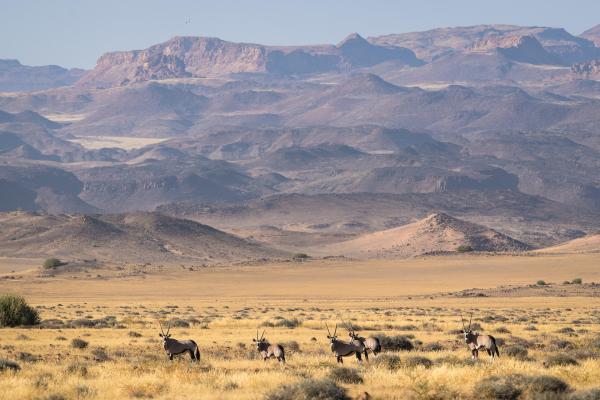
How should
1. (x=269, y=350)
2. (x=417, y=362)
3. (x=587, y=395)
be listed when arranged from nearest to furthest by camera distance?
(x=587, y=395), (x=417, y=362), (x=269, y=350)

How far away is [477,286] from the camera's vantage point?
8706 cm

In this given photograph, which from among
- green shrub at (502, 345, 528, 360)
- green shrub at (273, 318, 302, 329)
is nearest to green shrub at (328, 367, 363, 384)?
green shrub at (502, 345, 528, 360)

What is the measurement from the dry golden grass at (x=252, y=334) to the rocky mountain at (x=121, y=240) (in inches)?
1453

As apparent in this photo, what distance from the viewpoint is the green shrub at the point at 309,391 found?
62.7 ft

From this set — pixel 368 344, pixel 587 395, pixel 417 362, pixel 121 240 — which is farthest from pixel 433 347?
pixel 121 240

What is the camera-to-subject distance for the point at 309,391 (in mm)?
19219

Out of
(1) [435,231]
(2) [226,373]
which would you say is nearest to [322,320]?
(2) [226,373]

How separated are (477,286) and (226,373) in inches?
2587

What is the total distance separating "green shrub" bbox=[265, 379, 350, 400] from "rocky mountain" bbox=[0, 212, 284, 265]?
106433mm

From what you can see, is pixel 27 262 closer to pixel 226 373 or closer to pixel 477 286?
pixel 477 286

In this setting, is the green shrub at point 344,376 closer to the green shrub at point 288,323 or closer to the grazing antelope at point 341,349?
the grazing antelope at point 341,349

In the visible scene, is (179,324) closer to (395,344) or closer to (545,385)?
(395,344)

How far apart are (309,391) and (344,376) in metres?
2.52

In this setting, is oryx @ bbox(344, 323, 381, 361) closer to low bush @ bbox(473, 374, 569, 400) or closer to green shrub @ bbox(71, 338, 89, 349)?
low bush @ bbox(473, 374, 569, 400)
